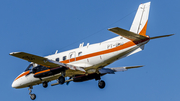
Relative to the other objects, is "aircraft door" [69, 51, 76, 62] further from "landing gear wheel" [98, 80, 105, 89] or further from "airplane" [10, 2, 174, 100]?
"landing gear wheel" [98, 80, 105, 89]

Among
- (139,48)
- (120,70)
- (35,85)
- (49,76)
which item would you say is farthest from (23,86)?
(139,48)

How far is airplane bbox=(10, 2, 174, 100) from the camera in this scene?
29656mm

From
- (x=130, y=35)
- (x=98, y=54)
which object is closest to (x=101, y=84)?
(x=98, y=54)

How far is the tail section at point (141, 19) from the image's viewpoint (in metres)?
31.1

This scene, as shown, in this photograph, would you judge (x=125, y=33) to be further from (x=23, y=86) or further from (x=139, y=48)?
(x=23, y=86)

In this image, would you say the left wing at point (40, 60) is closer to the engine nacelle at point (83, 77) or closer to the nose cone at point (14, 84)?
the engine nacelle at point (83, 77)

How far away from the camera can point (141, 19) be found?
31.7 metres

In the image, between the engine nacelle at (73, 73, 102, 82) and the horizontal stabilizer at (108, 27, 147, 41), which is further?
the engine nacelle at (73, 73, 102, 82)

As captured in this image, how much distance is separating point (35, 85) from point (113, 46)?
38.4 ft

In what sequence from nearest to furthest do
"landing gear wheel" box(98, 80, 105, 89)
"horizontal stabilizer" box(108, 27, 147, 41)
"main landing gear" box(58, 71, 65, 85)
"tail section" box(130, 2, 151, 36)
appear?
"horizontal stabilizer" box(108, 27, 147, 41) < "tail section" box(130, 2, 151, 36) < "main landing gear" box(58, 71, 65, 85) < "landing gear wheel" box(98, 80, 105, 89)

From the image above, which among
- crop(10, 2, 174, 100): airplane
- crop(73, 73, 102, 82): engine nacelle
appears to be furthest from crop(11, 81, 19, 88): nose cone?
crop(73, 73, 102, 82): engine nacelle

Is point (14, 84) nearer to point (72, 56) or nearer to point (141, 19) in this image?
point (72, 56)

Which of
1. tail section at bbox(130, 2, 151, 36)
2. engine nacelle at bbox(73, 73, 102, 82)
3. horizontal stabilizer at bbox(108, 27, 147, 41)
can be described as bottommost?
engine nacelle at bbox(73, 73, 102, 82)

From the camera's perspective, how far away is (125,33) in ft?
91.3
